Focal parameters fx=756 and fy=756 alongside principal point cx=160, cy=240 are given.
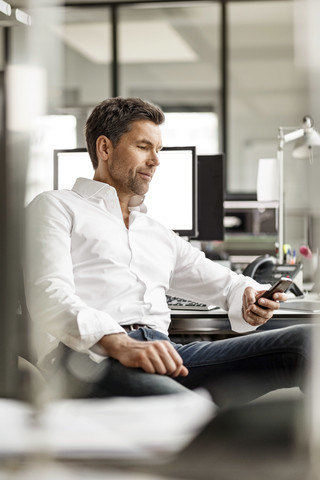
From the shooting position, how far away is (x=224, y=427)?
0.83 metres

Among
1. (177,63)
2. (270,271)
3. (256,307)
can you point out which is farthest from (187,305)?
(177,63)

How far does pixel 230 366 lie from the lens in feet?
5.43

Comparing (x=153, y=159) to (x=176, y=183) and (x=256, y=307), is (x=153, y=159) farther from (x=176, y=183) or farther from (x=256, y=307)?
(x=176, y=183)

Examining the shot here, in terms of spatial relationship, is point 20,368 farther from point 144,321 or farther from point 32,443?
point 144,321

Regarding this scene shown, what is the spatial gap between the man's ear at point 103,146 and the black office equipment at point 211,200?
0.95 metres

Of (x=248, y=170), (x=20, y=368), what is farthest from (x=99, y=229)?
(x=248, y=170)

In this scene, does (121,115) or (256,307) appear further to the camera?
(121,115)

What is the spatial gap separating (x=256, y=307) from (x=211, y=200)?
3.66ft

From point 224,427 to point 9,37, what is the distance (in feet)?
1.56

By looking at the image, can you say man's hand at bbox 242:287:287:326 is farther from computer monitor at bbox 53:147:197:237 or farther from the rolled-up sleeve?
computer monitor at bbox 53:147:197:237

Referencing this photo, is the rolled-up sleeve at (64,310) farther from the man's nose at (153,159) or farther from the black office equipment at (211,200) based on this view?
the black office equipment at (211,200)

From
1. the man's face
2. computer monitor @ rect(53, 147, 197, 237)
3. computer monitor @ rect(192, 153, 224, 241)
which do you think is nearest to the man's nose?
the man's face

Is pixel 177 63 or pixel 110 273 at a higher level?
pixel 177 63

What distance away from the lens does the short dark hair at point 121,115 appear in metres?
1.92
